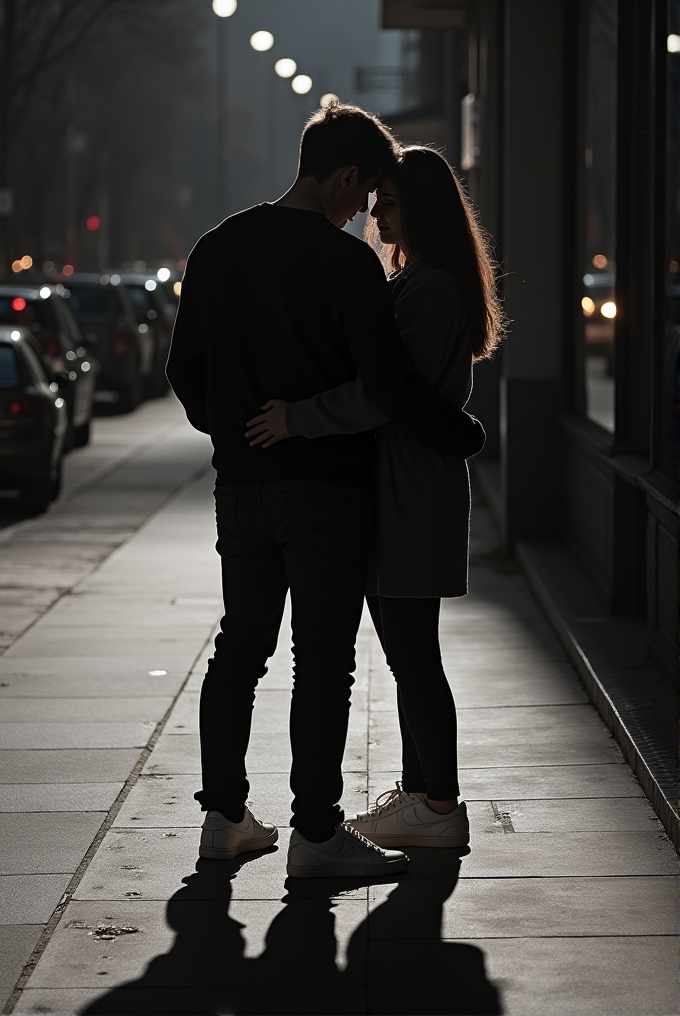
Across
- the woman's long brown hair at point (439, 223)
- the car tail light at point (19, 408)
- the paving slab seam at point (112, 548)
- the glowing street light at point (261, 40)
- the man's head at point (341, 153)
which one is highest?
the glowing street light at point (261, 40)

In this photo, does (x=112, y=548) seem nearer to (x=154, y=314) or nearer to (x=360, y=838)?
(x=360, y=838)

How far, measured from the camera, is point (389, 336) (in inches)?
168

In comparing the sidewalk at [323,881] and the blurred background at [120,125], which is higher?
the blurred background at [120,125]

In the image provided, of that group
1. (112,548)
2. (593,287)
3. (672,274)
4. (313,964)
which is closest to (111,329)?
(112,548)

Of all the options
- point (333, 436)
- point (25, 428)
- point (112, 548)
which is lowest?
point (112, 548)

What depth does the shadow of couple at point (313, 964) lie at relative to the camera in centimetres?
373

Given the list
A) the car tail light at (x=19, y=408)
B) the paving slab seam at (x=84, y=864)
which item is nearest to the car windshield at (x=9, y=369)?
the car tail light at (x=19, y=408)

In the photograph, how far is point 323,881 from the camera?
4508 millimetres

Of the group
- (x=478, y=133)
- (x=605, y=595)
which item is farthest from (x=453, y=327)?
(x=478, y=133)

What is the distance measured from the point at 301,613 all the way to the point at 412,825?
748mm

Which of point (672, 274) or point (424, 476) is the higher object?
point (672, 274)

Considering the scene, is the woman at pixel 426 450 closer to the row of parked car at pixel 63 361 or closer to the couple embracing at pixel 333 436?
the couple embracing at pixel 333 436

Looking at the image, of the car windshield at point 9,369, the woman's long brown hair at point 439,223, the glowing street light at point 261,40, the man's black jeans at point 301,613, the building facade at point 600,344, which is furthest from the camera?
the glowing street light at point 261,40

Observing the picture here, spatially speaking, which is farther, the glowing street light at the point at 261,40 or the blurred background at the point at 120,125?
the glowing street light at the point at 261,40
